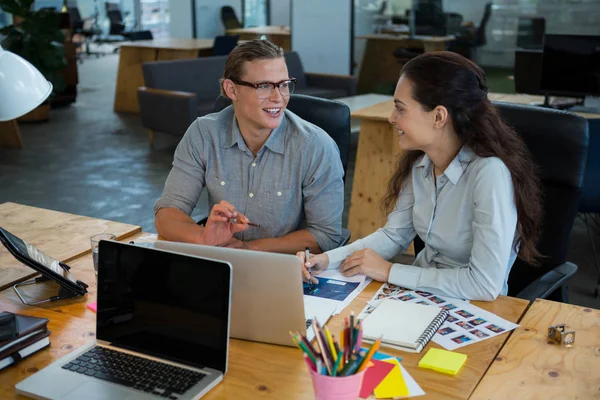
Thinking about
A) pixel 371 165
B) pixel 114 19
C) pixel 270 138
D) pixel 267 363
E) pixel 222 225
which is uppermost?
pixel 114 19

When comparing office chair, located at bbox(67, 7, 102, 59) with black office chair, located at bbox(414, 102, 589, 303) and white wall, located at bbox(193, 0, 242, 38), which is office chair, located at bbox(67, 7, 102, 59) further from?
black office chair, located at bbox(414, 102, 589, 303)

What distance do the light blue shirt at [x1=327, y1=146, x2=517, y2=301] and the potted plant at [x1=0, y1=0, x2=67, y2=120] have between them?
661 centimetres

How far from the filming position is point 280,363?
1616 mm

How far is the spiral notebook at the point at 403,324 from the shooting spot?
66.3 inches

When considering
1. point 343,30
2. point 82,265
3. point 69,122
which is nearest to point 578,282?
point 82,265

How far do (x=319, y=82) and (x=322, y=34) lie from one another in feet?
3.14

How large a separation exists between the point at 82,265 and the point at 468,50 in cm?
578

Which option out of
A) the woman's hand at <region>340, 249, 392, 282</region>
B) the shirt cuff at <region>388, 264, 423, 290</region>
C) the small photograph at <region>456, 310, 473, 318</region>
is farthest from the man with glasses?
the small photograph at <region>456, 310, 473, 318</region>

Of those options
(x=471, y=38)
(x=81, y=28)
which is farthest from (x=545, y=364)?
(x=81, y=28)

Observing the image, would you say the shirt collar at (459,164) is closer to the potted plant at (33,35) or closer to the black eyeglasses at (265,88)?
the black eyeglasses at (265,88)

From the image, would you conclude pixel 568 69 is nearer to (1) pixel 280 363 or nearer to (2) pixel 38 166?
(1) pixel 280 363

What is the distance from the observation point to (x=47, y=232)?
2.52 meters

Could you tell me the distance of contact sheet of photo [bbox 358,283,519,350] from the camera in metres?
1.72

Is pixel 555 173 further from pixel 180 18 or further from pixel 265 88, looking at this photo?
pixel 180 18
